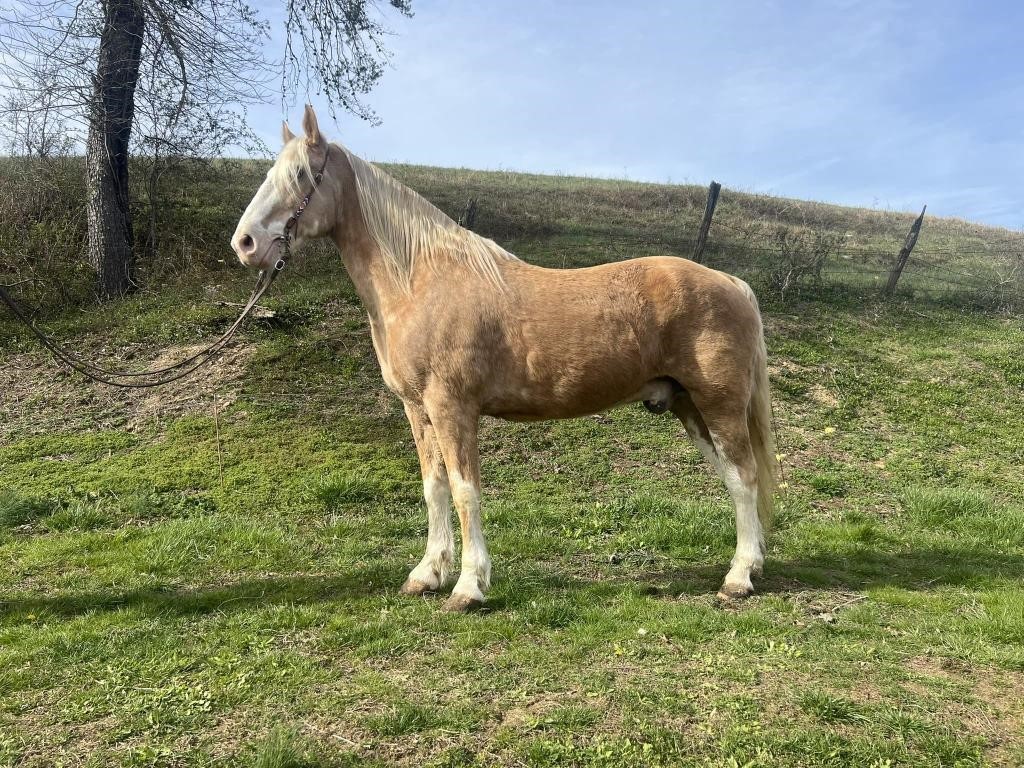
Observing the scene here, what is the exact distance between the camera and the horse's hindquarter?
400cm

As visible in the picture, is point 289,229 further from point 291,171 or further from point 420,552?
point 420,552

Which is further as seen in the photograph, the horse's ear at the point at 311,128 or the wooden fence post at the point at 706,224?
the wooden fence post at the point at 706,224

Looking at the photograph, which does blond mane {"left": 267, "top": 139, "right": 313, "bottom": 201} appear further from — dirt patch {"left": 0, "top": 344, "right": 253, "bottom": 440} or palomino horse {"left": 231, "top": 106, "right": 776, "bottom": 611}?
dirt patch {"left": 0, "top": 344, "right": 253, "bottom": 440}

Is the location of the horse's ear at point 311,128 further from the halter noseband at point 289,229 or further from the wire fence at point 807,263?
the wire fence at point 807,263

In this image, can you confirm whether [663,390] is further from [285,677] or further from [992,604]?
[285,677]

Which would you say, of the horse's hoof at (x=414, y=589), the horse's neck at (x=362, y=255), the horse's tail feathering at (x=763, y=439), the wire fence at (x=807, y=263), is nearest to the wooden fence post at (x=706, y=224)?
the wire fence at (x=807, y=263)

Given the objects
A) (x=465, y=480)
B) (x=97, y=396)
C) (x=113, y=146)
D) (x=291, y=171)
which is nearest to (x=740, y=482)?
(x=465, y=480)

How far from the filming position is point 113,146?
33.0ft

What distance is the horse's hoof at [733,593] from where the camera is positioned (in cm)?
412

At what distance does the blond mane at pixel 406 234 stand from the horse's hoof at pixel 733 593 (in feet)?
8.04

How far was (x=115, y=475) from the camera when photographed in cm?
613

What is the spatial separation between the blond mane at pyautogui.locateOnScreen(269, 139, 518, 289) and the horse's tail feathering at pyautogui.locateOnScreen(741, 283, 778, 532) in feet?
6.43

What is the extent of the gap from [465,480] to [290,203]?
6.53 feet

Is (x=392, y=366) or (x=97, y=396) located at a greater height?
(x=392, y=366)
